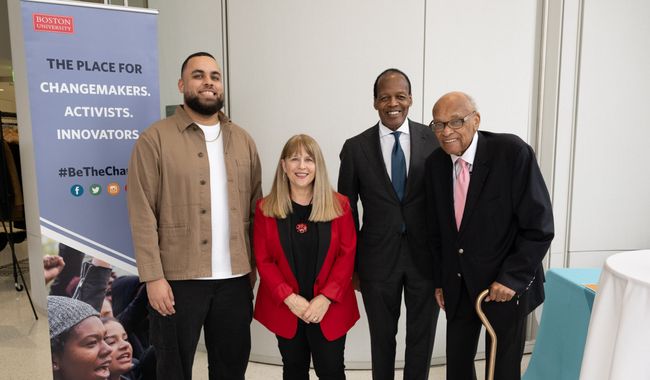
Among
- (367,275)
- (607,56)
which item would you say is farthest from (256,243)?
(607,56)

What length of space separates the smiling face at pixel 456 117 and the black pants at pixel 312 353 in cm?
105

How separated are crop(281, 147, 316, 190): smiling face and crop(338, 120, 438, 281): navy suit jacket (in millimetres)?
296

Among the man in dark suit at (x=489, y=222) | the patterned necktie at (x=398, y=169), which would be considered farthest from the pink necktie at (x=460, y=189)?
the patterned necktie at (x=398, y=169)

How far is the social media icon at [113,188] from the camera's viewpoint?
2416mm

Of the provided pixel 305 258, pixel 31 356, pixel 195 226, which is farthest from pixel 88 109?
pixel 31 356

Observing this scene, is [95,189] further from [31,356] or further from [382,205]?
[31,356]

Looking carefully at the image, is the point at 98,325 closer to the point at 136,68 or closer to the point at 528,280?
the point at 136,68

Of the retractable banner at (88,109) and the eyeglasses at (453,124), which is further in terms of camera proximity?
the retractable banner at (88,109)

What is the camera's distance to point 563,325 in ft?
8.26

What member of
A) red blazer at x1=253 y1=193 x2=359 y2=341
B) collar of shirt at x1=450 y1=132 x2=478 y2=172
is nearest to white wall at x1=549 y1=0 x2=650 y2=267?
collar of shirt at x1=450 y1=132 x2=478 y2=172

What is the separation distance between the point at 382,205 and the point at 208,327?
106 cm

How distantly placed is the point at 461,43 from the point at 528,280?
1997 mm

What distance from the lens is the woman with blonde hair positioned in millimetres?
2090

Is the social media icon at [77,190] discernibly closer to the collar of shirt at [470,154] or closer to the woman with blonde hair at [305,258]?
the woman with blonde hair at [305,258]
